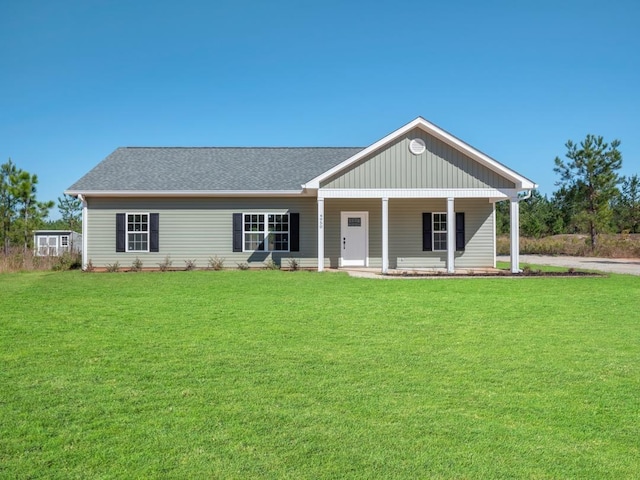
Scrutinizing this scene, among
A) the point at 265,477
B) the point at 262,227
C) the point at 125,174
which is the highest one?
the point at 125,174

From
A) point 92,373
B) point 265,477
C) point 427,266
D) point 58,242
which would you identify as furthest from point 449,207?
→ point 58,242

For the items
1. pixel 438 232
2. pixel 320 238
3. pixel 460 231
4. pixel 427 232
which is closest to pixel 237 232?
pixel 320 238

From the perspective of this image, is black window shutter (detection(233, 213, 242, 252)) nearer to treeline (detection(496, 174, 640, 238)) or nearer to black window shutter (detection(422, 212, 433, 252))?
black window shutter (detection(422, 212, 433, 252))

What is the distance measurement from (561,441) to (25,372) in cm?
523

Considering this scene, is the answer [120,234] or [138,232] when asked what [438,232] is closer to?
[138,232]

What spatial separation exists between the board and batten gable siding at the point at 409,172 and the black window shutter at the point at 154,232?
21.3ft

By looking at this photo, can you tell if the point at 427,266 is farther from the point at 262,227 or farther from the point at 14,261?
the point at 14,261

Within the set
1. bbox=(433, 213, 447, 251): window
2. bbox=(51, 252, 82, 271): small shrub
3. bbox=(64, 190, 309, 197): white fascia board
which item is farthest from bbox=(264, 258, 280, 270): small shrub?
bbox=(51, 252, 82, 271): small shrub

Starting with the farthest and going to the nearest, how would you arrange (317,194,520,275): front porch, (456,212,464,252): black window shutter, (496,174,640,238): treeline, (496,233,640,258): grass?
(496,174,640,238): treeline < (496,233,640,258): grass < (456,212,464,252): black window shutter < (317,194,520,275): front porch

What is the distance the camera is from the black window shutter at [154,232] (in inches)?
774

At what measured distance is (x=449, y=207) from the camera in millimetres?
18219

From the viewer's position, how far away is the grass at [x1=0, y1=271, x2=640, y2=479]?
11.9ft

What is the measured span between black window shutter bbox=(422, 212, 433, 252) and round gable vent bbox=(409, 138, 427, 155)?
2.93 m

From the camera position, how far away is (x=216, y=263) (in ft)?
64.4
